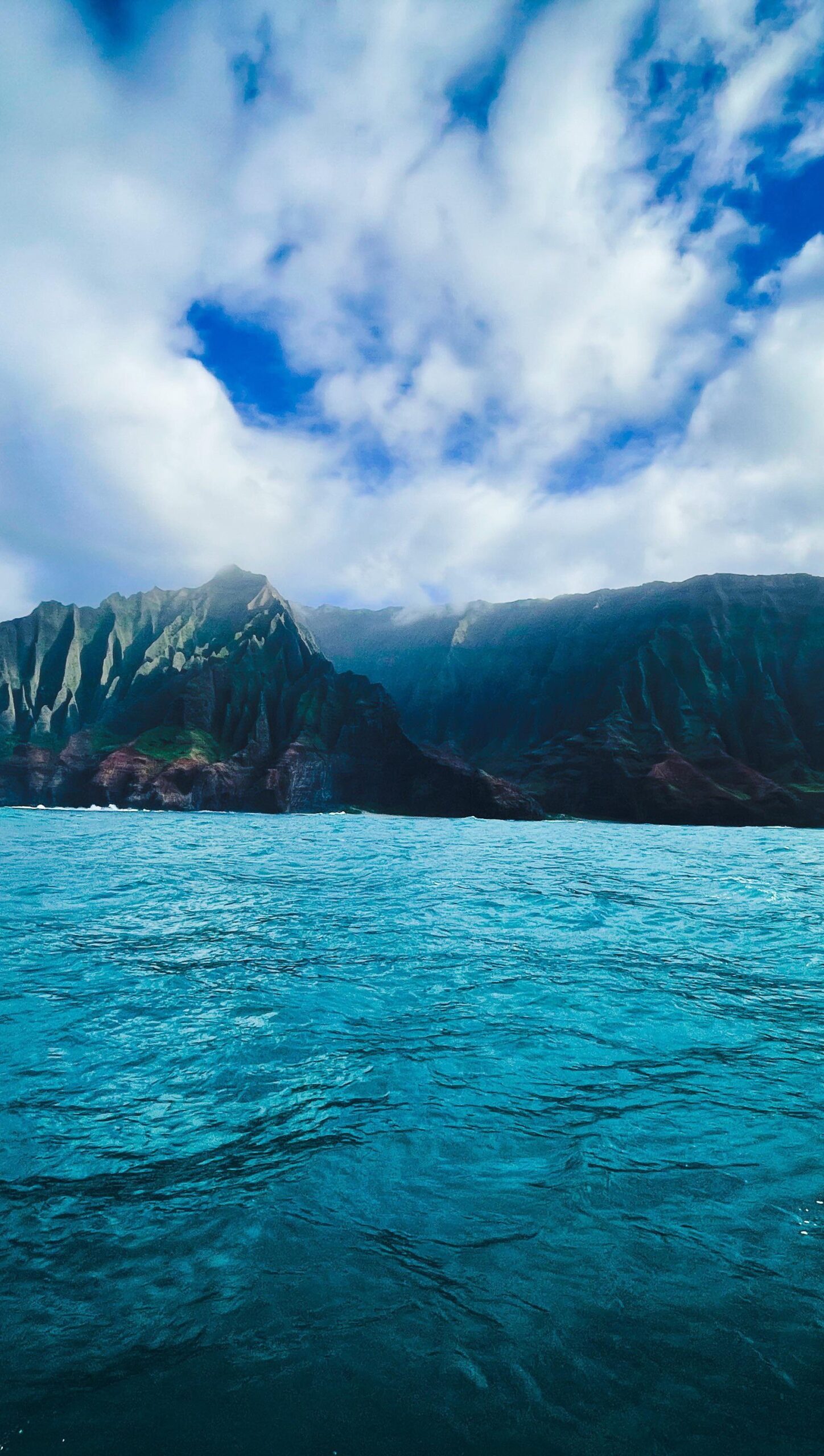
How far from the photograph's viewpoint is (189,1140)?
706 centimetres

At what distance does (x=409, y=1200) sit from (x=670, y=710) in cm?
14642

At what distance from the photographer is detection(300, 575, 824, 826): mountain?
109625mm

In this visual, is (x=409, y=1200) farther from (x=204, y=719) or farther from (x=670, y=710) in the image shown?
(x=670, y=710)

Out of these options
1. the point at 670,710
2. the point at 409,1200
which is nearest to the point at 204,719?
the point at 670,710

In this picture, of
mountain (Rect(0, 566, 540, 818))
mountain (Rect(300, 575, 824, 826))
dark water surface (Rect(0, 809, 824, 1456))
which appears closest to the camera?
dark water surface (Rect(0, 809, 824, 1456))

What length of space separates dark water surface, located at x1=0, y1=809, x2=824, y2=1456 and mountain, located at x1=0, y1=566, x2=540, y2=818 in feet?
304

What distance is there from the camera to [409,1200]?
20.1ft

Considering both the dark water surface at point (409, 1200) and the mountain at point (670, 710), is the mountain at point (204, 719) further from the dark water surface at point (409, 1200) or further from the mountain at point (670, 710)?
the dark water surface at point (409, 1200)

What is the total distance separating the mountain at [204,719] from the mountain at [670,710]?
81.0 feet

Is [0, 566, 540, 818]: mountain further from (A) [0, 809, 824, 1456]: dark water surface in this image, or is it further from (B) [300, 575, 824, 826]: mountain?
(A) [0, 809, 824, 1456]: dark water surface

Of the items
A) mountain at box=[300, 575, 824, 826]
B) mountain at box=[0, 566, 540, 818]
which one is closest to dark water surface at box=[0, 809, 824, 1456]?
mountain at box=[0, 566, 540, 818]

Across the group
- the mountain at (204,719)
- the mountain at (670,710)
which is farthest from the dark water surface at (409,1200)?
the mountain at (670,710)

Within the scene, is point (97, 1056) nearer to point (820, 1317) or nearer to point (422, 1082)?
point (422, 1082)

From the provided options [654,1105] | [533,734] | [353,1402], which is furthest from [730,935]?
[533,734]
